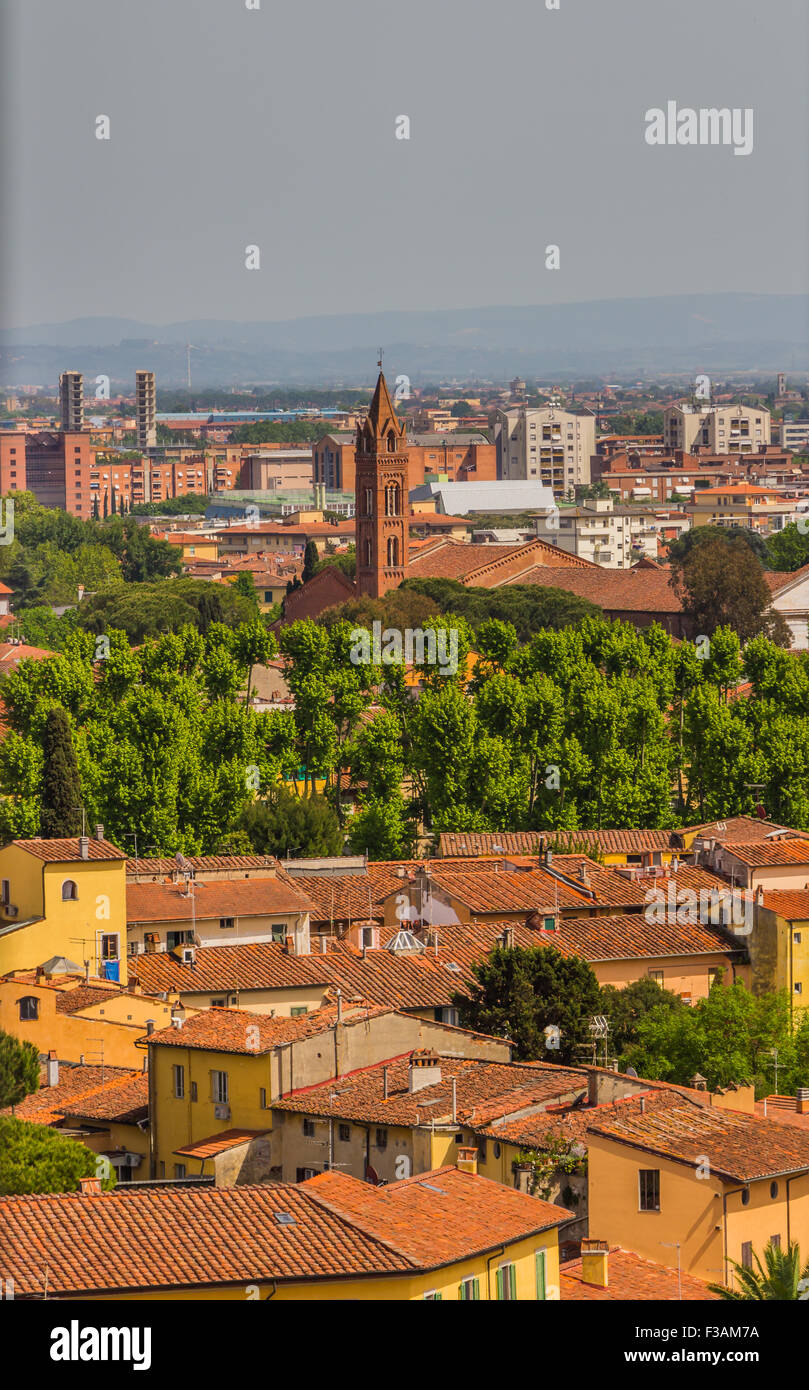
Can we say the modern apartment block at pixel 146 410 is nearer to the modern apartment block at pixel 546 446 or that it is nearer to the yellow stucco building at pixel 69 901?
the modern apartment block at pixel 546 446

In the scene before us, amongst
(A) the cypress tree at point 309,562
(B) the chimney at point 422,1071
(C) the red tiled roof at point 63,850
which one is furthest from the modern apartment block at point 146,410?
(B) the chimney at point 422,1071

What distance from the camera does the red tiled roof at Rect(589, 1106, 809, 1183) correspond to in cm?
862

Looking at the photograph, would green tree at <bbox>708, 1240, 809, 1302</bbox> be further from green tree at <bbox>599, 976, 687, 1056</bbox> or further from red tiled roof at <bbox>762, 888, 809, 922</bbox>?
red tiled roof at <bbox>762, 888, 809, 922</bbox>

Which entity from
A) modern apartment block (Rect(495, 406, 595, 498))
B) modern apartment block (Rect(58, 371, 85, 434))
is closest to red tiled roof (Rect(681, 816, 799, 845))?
modern apartment block (Rect(495, 406, 595, 498))

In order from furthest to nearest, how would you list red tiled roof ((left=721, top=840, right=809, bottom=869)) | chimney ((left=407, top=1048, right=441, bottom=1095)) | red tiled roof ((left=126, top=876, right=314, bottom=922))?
red tiled roof ((left=721, top=840, right=809, bottom=869))
red tiled roof ((left=126, top=876, right=314, bottom=922))
chimney ((left=407, top=1048, right=441, bottom=1095))

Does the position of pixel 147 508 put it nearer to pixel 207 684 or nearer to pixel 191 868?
pixel 207 684

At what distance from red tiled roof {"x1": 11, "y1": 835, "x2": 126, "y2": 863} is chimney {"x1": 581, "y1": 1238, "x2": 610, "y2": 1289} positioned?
946 centimetres

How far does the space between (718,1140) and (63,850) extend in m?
8.60

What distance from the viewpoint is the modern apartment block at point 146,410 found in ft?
376

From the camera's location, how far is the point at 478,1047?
12562 millimetres

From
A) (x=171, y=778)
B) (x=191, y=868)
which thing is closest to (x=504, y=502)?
(x=171, y=778)

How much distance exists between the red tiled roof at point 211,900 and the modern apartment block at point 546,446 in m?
73.4
